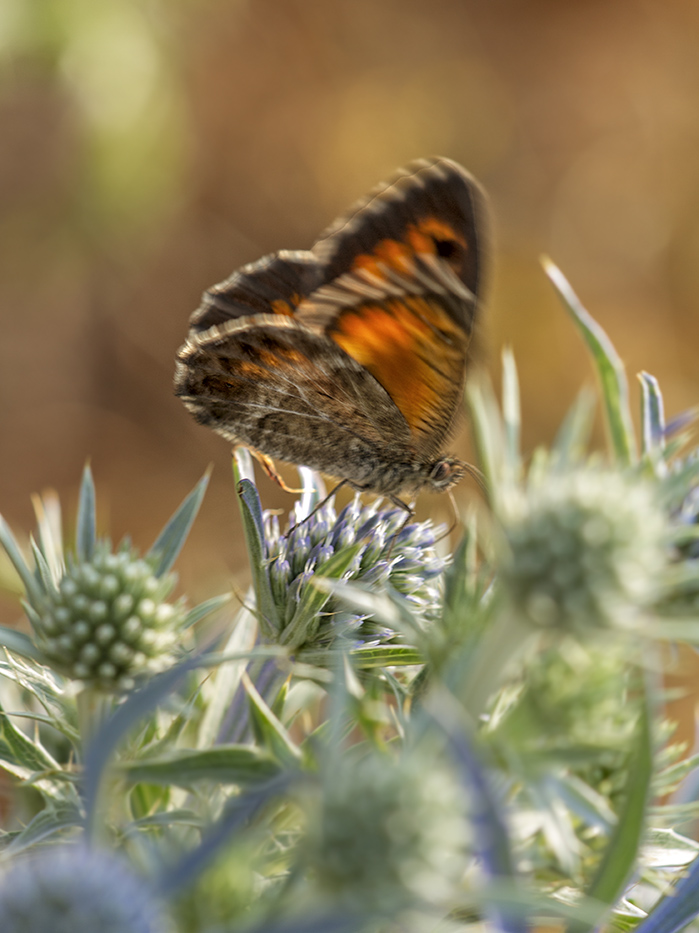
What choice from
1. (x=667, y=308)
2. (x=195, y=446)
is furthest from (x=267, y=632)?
(x=667, y=308)

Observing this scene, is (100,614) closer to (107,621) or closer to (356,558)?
(107,621)

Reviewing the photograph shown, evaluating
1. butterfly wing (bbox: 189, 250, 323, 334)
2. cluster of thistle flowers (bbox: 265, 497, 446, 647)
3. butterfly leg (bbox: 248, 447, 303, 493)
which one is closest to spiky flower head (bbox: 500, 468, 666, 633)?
cluster of thistle flowers (bbox: 265, 497, 446, 647)

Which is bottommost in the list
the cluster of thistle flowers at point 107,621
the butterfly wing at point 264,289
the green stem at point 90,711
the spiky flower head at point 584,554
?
the green stem at point 90,711

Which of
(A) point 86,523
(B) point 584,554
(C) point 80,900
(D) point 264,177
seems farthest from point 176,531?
(D) point 264,177

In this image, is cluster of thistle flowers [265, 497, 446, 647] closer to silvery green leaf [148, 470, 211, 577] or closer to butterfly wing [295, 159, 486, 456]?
silvery green leaf [148, 470, 211, 577]

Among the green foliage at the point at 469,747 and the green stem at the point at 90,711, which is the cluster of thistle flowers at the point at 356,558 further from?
the green stem at the point at 90,711

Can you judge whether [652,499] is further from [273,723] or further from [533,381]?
[533,381]

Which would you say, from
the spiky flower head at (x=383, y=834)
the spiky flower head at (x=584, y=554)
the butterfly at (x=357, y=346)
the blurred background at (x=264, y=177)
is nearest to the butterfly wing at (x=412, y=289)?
the butterfly at (x=357, y=346)
